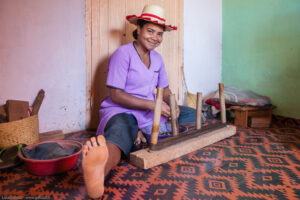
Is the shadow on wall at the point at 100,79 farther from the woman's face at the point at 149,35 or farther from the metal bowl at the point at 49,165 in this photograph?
the metal bowl at the point at 49,165

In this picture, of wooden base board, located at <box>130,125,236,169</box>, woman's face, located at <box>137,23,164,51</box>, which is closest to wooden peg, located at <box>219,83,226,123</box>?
wooden base board, located at <box>130,125,236,169</box>

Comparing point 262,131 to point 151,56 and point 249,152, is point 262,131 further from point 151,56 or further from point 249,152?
point 151,56

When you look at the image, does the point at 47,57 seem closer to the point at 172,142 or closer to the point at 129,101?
the point at 129,101

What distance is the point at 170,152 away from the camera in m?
1.65

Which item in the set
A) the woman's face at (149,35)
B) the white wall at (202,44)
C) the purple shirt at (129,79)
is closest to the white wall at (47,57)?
the purple shirt at (129,79)

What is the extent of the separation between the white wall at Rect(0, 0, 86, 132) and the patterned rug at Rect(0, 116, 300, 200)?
30.1 inches

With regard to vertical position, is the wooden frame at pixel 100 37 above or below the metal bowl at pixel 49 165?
above

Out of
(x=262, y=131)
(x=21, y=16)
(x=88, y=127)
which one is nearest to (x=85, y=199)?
(x=88, y=127)

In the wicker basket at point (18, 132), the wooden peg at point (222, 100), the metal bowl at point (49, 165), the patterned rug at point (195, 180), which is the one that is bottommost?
the patterned rug at point (195, 180)

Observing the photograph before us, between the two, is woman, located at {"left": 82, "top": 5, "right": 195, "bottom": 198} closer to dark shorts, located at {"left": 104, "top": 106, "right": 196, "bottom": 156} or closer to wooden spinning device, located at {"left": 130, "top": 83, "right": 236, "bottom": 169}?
dark shorts, located at {"left": 104, "top": 106, "right": 196, "bottom": 156}

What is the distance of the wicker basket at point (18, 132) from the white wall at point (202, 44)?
2.24m

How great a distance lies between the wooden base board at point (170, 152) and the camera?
1529mm

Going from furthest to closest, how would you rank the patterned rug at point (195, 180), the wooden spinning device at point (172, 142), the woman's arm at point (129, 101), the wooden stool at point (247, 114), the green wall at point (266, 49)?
the green wall at point (266, 49) < the wooden stool at point (247, 114) < the woman's arm at point (129, 101) < the wooden spinning device at point (172, 142) < the patterned rug at point (195, 180)

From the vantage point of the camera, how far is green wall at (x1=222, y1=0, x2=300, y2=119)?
2.86 m
